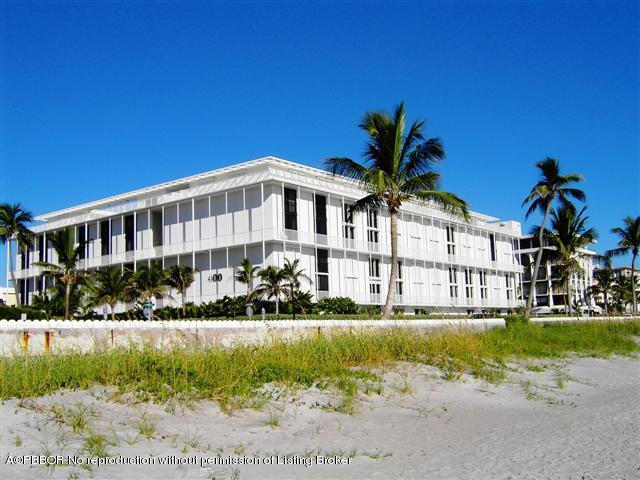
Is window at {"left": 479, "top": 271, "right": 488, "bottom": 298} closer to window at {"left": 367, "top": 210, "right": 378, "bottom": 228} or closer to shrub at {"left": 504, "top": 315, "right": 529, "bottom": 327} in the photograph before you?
window at {"left": 367, "top": 210, "right": 378, "bottom": 228}

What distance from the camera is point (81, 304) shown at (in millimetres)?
57281

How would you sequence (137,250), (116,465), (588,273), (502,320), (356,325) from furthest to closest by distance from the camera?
1. (588,273)
2. (137,250)
3. (502,320)
4. (356,325)
5. (116,465)

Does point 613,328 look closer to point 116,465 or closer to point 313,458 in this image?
point 313,458

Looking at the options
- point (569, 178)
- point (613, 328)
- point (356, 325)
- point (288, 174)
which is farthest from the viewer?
point (288, 174)

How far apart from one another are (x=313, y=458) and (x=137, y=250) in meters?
50.5

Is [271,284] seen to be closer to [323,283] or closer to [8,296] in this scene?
[323,283]

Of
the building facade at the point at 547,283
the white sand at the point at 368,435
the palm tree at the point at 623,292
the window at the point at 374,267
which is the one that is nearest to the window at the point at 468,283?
the window at the point at 374,267

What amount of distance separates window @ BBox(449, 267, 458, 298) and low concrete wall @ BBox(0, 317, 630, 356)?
48635mm

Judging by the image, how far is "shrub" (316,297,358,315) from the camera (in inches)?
1821

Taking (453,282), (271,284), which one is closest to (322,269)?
(271,284)

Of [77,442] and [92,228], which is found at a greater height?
[92,228]

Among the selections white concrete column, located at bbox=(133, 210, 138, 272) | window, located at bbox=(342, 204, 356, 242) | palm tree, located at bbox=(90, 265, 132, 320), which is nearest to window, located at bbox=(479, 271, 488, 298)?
window, located at bbox=(342, 204, 356, 242)

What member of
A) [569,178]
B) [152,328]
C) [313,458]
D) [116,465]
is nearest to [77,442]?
[116,465]

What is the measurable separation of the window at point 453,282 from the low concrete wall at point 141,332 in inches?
1914
